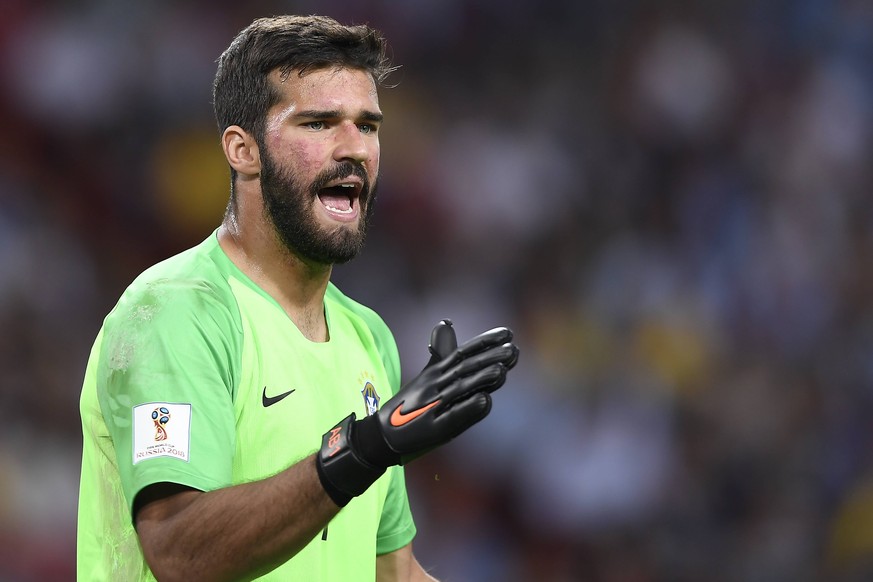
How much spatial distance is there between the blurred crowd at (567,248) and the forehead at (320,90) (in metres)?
3.81

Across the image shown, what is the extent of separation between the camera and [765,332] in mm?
7891

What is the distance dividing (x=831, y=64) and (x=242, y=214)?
660 centimetres

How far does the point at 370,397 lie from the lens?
128 inches

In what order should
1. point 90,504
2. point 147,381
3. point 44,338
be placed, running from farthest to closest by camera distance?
point 44,338
point 90,504
point 147,381

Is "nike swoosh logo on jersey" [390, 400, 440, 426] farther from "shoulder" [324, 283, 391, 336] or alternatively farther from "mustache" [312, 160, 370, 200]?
"shoulder" [324, 283, 391, 336]

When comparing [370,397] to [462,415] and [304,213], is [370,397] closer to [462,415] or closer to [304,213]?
[304,213]

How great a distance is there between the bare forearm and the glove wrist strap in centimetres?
2

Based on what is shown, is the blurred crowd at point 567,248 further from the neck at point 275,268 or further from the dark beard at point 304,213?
the dark beard at point 304,213

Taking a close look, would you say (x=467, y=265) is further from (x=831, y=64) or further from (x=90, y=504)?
(x=90, y=504)

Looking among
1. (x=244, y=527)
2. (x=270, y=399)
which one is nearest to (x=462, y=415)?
(x=244, y=527)

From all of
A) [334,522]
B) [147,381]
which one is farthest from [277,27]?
[334,522]

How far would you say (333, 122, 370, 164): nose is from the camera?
10.0ft

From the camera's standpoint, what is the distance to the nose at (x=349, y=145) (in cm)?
305

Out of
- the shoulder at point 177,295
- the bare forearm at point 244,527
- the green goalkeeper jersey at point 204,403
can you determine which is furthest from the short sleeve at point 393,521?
the bare forearm at point 244,527
